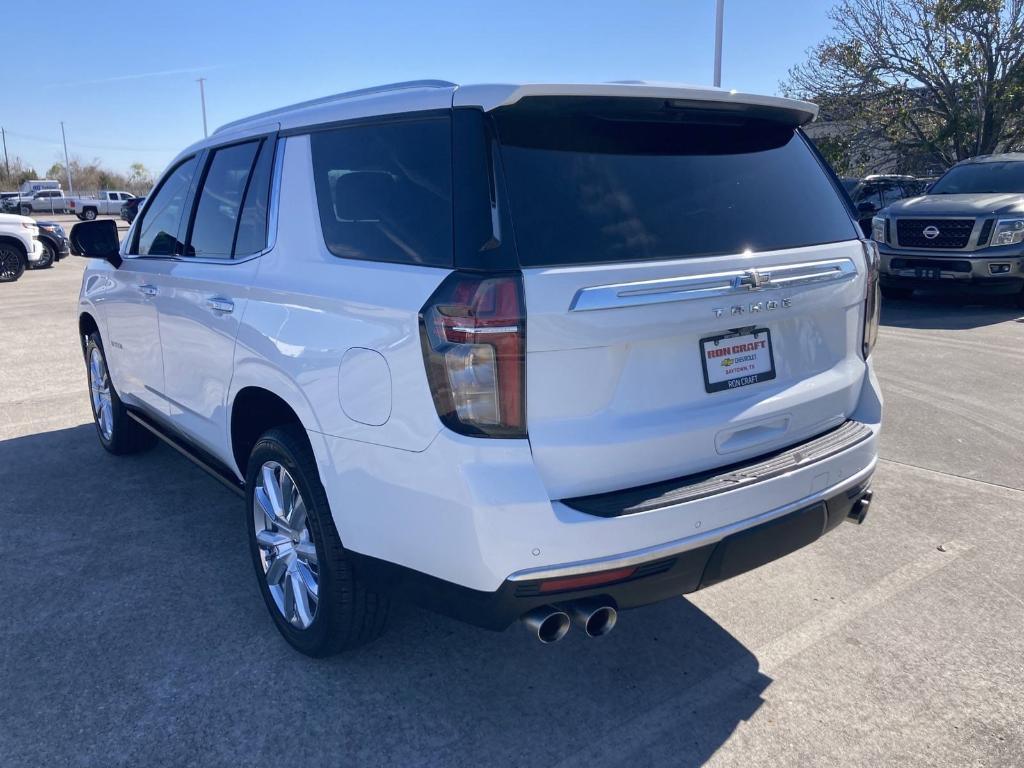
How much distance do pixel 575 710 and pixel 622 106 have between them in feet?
6.35

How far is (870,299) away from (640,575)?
1.53 m

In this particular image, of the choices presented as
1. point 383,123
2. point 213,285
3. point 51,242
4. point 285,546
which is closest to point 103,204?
point 51,242

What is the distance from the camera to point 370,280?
260cm

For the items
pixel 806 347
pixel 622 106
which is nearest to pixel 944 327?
pixel 806 347

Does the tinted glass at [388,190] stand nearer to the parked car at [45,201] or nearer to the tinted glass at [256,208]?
the tinted glass at [256,208]

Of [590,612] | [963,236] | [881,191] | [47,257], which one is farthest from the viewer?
[47,257]

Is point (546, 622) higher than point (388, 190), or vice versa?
point (388, 190)

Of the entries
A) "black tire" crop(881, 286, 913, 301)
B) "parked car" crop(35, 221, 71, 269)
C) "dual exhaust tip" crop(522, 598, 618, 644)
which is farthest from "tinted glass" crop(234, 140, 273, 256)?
"parked car" crop(35, 221, 71, 269)

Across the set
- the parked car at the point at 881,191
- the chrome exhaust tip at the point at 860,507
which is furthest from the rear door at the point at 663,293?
the parked car at the point at 881,191

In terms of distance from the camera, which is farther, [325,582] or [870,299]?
[870,299]

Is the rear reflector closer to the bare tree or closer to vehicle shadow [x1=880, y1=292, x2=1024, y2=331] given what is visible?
vehicle shadow [x1=880, y1=292, x2=1024, y2=331]

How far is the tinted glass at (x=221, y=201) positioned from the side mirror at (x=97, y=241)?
1.02 meters

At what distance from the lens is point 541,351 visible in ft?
7.54

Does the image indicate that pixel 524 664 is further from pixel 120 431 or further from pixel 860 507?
pixel 120 431
